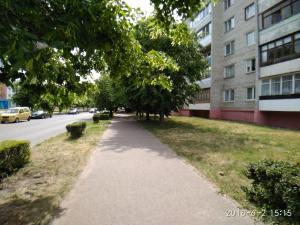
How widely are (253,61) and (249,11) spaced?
4698 mm

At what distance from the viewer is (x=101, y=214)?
4.52 metres

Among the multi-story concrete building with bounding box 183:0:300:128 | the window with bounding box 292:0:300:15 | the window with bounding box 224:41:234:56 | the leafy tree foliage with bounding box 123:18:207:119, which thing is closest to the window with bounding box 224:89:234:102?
the multi-story concrete building with bounding box 183:0:300:128

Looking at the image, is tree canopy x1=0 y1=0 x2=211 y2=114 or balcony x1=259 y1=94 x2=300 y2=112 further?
balcony x1=259 y1=94 x2=300 y2=112

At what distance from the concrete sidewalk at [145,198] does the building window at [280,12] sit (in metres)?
16.9

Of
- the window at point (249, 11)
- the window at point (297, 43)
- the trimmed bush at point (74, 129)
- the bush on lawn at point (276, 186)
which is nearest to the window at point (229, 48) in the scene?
the window at point (249, 11)

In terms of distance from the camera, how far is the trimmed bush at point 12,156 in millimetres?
7511

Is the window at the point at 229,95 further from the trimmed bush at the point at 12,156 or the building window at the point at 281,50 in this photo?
the trimmed bush at the point at 12,156

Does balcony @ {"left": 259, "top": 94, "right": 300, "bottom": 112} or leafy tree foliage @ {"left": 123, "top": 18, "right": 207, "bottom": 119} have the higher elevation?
leafy tree foliage @ {"left": 123, "top": 18, "right": 207, "bottom": 119}

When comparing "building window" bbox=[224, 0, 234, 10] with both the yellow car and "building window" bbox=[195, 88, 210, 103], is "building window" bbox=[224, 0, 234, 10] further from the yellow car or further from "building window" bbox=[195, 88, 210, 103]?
the yellow car

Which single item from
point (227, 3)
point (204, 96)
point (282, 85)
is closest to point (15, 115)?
point (204, 96)

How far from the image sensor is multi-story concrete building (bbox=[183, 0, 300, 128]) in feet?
66.3

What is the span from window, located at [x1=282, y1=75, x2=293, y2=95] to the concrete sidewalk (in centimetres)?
1519

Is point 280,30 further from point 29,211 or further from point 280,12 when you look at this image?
point 29,211

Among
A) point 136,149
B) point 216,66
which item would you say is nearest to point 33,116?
point 216,66
